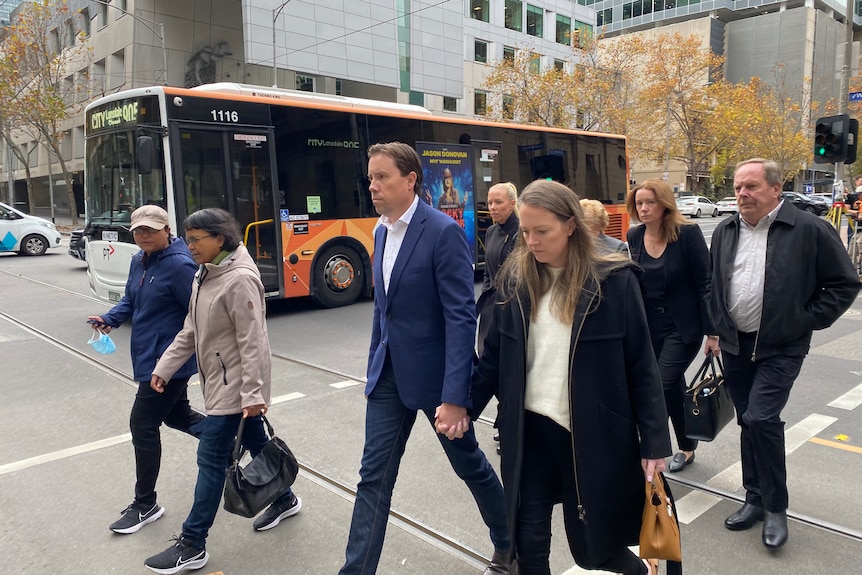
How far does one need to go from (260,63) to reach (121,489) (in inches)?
1120

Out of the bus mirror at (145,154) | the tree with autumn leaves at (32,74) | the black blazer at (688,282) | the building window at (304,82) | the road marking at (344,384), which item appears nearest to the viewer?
the black blazer at (688,282)

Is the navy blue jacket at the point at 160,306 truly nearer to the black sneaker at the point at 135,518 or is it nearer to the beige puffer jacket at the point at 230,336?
the beige puffer jacket at the point at 230,336

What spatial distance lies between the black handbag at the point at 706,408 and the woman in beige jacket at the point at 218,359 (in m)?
2.33

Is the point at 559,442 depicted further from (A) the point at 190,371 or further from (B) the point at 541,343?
(A) the point at 190,371

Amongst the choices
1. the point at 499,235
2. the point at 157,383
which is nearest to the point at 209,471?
the point at 157,383

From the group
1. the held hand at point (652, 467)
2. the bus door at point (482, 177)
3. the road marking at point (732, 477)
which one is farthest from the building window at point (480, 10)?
the held hand at point (652, 467)

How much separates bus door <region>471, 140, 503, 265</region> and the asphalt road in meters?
5.82

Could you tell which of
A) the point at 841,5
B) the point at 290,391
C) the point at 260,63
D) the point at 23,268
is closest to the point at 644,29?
the point at 841,5

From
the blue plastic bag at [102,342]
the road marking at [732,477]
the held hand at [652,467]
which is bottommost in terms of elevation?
the road marking at [732,477]

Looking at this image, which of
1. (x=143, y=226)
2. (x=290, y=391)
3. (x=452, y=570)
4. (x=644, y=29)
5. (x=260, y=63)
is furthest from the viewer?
(x=644, y=29)

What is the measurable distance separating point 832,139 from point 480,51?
34.3 meters

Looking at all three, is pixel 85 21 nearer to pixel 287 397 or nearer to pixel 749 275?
pixel 287 397

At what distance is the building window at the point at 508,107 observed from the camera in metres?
37.3

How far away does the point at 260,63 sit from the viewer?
29.4 m
